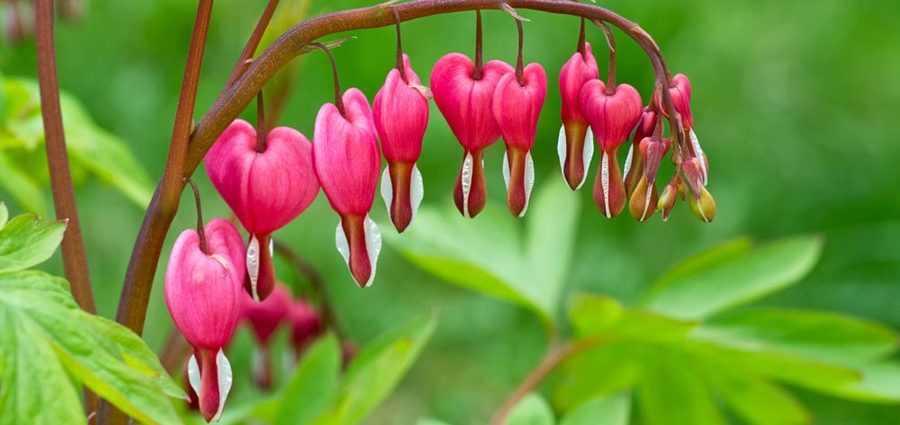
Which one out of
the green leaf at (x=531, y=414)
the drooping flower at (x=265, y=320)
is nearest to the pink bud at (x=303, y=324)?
the drooping flower at (x=265, y=320)

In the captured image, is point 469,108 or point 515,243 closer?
point 469,108

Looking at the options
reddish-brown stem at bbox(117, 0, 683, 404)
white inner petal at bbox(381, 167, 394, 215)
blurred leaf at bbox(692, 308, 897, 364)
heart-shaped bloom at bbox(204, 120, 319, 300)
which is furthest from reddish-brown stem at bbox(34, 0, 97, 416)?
blurred leaf at bbox(692, 308, 897, 364)

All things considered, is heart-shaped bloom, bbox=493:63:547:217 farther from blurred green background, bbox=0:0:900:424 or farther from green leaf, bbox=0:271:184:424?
blurred green background, bbox=0:0:900:424

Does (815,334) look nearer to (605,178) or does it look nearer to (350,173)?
(605,178)

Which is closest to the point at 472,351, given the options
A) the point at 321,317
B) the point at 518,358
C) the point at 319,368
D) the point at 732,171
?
the point at 518,358

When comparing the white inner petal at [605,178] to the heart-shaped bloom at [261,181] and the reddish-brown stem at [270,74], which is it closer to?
the reddish-brown stem at [270,74]

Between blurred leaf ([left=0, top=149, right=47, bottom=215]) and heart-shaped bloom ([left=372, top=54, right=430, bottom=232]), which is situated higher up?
heart-shaped bloom ([left=372, top=54, right=430, bottom=232])

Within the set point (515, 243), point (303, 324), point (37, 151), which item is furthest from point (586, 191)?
point (37, 151)
